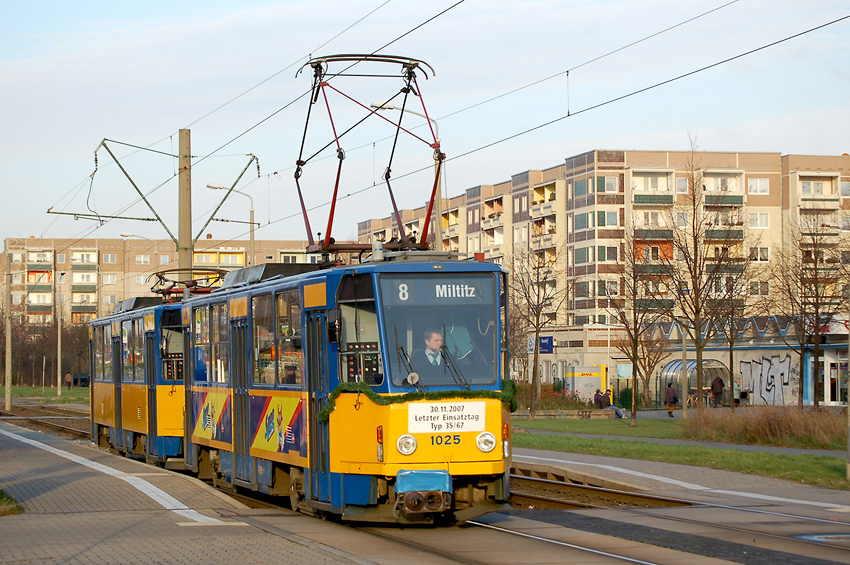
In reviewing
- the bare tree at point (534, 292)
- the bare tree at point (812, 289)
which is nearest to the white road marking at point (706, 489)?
the bare tree at point (812, 289)

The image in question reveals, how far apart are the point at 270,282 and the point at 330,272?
2.50 metres

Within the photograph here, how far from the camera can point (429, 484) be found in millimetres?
11695

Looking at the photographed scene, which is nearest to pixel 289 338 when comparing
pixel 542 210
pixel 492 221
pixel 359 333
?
pixel 359 333

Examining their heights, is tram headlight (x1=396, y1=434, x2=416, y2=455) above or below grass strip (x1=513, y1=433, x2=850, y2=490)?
above

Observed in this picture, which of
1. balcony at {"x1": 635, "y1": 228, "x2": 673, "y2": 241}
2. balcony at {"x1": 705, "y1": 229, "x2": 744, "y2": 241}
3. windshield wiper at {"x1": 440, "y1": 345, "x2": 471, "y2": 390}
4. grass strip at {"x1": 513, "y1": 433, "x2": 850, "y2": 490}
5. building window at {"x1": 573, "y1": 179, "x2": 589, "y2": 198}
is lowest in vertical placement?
grass strip at {"x1": 513, "y1": 433, "x2": 850, "y2": 490}

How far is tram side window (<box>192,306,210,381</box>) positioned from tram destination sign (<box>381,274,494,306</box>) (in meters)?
6.49

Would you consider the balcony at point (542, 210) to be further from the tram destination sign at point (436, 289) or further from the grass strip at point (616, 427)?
the tram destination sign at point (436, 289)

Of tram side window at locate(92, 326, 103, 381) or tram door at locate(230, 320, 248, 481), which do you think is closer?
tram door at locate(230, 320, 248, 481)

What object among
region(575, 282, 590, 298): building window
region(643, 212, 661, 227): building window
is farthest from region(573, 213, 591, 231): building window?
region(643, 212, 661, 227): building window

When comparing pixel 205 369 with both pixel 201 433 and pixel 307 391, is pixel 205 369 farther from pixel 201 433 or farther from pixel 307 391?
pixel 307 391

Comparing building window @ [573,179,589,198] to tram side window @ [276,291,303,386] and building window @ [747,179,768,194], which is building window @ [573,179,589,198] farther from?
tram side window @ [276,291,303,386]

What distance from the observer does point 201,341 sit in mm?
18406

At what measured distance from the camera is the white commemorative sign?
1188cm

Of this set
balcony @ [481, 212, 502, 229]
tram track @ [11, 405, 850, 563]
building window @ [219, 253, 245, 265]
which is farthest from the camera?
building window @ [219, 253, 245, 265]
